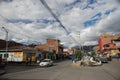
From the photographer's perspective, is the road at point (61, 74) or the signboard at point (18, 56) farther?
the signboard at point (18, 56)

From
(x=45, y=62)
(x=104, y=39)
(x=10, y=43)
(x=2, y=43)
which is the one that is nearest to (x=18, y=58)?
(x=45, y=62)

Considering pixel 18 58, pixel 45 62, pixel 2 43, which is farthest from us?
pixel 2 43

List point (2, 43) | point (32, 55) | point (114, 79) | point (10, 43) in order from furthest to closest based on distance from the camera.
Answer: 1. point (10, 43)
2. point (2, 43)
3. point (32, 55)
4. point (114, 79)

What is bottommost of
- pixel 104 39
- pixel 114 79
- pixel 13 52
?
pixel 114 79

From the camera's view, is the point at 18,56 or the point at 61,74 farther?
the point at 18,56

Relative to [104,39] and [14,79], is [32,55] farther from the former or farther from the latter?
[104,39]

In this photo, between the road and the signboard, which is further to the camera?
the signboard

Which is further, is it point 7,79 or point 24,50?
point 24,50

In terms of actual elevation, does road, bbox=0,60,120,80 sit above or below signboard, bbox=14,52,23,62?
below

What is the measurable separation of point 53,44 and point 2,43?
1852 inches

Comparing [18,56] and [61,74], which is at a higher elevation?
[18,56]

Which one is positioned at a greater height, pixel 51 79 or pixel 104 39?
pixel 104 39

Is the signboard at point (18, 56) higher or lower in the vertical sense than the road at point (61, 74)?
higher

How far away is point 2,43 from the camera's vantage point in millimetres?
73438
